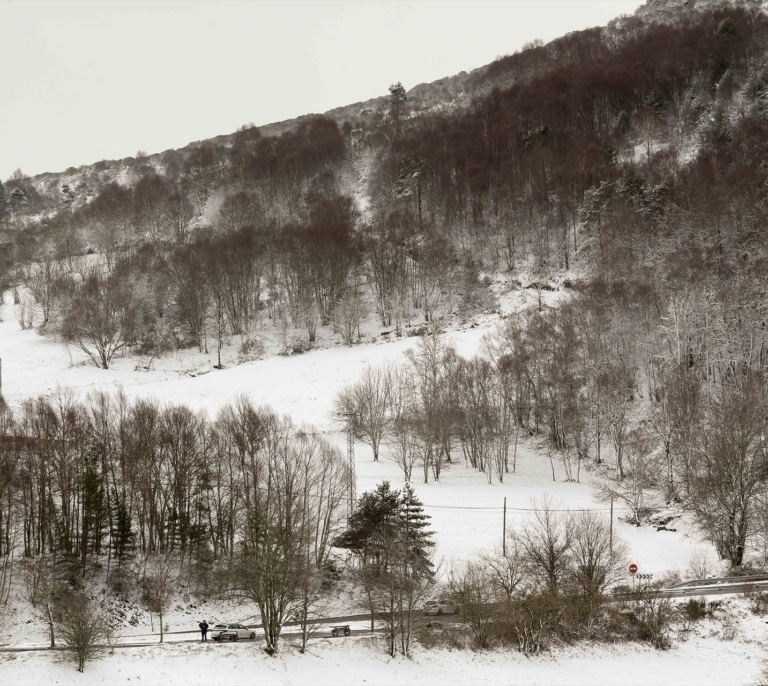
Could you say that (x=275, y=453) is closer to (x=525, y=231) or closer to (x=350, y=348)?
(x=350, y=348)

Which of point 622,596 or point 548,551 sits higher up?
point 548,551

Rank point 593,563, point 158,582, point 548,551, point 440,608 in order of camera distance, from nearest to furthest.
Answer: point 593,563 → point 440,608 → point 548,551 → point 158,582

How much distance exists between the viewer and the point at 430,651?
32062mm

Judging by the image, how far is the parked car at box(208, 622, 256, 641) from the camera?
31609 millimetres

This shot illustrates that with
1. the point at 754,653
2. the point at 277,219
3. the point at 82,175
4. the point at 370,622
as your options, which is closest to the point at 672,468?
the point at 754,653

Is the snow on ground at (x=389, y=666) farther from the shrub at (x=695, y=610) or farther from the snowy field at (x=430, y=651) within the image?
the shrub at (x=695, y=610)

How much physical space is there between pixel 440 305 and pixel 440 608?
2037 inches

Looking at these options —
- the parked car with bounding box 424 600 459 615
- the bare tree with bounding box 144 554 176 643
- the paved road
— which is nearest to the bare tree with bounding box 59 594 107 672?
the paved road

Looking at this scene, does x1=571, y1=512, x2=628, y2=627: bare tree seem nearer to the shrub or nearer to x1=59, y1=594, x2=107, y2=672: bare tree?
the shrub

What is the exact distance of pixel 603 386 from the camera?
2077 inches

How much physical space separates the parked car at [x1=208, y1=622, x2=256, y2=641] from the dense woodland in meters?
1.39

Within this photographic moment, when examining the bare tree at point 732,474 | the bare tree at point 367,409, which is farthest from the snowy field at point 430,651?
the bare tree at point 732,474

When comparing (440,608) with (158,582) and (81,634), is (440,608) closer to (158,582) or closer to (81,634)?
(158,582)

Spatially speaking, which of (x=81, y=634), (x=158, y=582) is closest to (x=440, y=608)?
(x=158, y=582)
